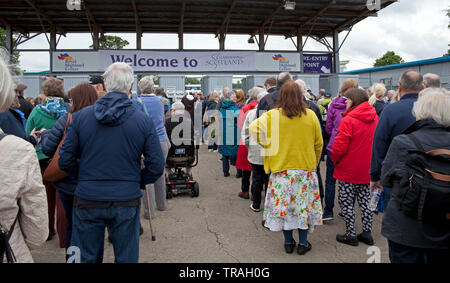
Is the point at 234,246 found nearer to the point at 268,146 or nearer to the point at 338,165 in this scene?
the point at 268,146

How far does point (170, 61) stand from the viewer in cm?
1766

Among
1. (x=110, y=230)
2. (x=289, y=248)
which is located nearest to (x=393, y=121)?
(x=289, y=248)

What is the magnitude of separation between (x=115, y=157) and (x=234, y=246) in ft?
7.56

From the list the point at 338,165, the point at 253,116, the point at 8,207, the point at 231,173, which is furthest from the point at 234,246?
the point at 231,173

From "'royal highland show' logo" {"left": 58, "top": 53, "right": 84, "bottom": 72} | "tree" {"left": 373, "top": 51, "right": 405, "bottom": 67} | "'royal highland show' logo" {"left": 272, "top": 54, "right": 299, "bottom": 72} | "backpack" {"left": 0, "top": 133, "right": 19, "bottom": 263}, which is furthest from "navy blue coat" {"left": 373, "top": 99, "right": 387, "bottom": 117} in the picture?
"tree" {"left": 373, "top": 51, "right": 405, "bottom": 67}

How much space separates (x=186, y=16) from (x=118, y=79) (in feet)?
57.1

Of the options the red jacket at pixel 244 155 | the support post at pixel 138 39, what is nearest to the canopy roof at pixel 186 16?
the support post at pixel 138 39

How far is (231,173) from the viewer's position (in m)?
8.73

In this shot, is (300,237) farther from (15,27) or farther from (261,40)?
(15,27)

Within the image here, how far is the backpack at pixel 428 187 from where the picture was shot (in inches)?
82.4

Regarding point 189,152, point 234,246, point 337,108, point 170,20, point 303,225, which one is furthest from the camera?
point 170,20

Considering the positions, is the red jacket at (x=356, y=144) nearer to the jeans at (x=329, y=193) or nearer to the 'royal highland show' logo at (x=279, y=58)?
the jeans at (x=329, y=193)

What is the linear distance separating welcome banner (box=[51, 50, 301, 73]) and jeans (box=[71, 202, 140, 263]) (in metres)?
15.5

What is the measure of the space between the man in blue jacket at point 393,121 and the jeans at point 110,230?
7.67ft
